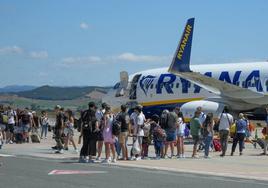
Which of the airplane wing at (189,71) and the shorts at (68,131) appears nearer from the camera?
the shorts at (68,131)

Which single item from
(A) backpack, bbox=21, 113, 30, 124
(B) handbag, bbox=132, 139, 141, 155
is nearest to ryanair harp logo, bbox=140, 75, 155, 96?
(A) backpack, bbox=21, 113, 30, 124

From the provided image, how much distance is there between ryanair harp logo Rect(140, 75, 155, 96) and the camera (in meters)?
33.8

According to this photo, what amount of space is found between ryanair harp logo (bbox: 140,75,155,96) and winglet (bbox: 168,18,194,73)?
18.9ft

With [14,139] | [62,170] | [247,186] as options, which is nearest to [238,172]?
[247,186]

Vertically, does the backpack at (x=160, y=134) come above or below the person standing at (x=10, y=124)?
below

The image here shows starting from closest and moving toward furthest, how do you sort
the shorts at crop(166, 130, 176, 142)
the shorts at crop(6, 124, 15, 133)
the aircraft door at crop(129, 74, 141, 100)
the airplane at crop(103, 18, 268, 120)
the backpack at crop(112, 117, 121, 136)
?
the backpack at crop(112, 117, 121, 136)
the shorts at crop(166, 130, 176, 142)
the shorts at crop(6, 124, 15, 133)
the airplane at crop(103, 18, 268, 120)
the aircraft door at crop(129, 74, 141, 100)

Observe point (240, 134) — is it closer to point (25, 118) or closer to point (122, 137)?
point (122, 137)

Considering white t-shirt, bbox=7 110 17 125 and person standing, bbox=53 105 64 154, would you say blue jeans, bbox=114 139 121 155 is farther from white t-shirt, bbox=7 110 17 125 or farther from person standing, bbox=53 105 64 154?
white t-shirt, bbox=7 110 17 125

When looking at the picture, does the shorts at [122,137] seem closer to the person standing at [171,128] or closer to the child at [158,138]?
the child at [158,138]

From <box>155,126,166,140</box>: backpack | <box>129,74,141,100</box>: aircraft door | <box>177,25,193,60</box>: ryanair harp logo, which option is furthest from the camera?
<box>129,74,141,100</box>: aircraft door

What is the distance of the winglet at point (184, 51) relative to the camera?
27.8 metres

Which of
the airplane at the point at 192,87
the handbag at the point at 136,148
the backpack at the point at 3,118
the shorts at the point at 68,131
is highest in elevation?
the airplane at the point at 192,87

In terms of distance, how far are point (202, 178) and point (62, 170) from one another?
3536 mm

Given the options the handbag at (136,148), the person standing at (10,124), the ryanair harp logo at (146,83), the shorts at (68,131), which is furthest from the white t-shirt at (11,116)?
the handbag at (136,148)
